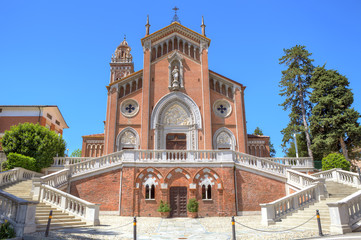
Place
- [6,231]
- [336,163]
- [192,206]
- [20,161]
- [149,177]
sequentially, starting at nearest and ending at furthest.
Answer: [6,231]
[192,206]
[149,177]
[20,161]
[336,163]

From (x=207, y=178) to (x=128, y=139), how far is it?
461 inches

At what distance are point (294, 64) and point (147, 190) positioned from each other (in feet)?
86.4

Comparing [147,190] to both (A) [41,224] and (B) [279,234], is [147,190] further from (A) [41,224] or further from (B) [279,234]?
(B) [279,234]

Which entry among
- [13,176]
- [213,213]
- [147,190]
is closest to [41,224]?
[147,190]

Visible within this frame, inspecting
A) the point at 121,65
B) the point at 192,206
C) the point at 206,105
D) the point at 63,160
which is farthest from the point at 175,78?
the point at 121,65

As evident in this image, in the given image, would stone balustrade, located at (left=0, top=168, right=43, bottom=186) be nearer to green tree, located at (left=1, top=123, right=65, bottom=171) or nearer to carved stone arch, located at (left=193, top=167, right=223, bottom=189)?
green tree, located at (left=1, top=123, right=65, bottom=171)

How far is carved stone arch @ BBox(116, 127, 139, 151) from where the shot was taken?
2708 cm

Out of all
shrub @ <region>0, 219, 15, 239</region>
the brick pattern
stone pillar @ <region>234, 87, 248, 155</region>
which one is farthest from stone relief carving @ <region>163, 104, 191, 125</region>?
shrub @ <region>0, 219, 15, 239</region>

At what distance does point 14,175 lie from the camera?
19.1 m

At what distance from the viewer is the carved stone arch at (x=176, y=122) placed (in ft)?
88.9

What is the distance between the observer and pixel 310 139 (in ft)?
101

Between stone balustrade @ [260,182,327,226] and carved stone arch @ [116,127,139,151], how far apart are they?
16.4m

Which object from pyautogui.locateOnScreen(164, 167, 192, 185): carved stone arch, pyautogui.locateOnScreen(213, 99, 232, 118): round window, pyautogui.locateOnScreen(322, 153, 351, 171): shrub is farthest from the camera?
pyautogui.locateOnScreen(213, 99, 232, 118): round window

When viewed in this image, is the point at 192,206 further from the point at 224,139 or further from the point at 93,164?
the point at 224,139
